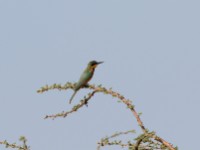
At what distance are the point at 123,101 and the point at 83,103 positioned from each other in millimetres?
664

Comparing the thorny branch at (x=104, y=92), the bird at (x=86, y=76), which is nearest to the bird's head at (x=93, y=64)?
the bird at (x=86, y=76)

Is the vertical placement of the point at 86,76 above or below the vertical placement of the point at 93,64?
below

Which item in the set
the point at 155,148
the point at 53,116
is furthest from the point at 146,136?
the point at 53,116

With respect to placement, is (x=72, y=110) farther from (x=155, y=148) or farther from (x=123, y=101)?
(x=155, y=148)

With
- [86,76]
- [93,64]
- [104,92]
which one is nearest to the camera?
[104,92]

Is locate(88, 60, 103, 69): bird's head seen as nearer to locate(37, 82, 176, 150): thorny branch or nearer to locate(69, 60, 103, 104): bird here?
locate(69, 60, 103, 104): bird

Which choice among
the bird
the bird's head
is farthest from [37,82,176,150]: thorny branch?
the bird's head

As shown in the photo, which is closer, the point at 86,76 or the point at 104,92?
the point at 104,92

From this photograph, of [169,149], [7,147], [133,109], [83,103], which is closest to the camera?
[169,149]

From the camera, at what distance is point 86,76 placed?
8094mm

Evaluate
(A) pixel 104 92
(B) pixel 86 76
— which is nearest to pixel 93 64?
(B) pixel 86 76

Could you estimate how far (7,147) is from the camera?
7.91 metres

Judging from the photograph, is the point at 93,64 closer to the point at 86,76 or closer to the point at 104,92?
the point at 86,76

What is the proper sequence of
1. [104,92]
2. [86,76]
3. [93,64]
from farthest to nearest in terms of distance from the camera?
1. [93,64]
2. [86,76]
3. [104,92]
